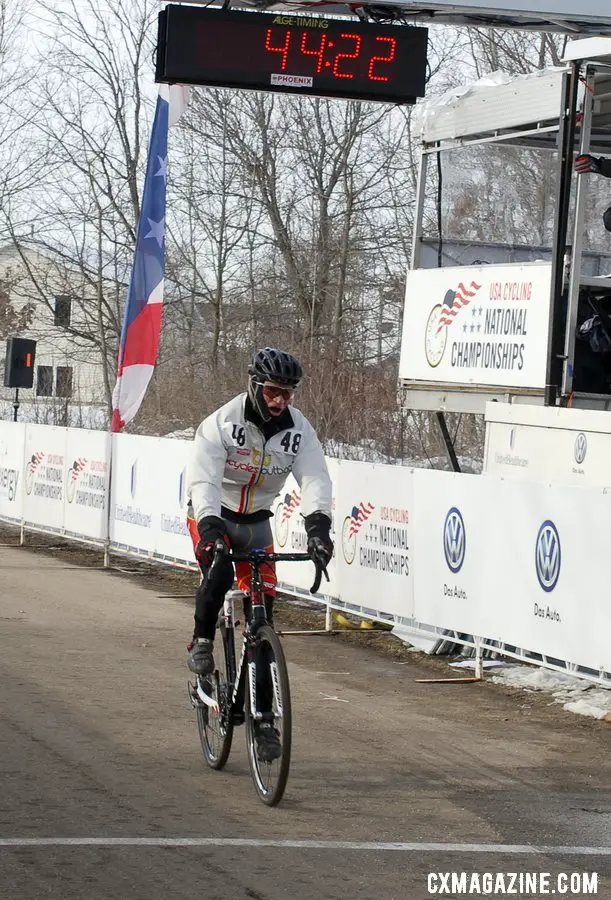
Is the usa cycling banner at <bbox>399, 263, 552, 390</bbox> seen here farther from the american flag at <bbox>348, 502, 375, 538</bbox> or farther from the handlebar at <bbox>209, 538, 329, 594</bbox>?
the handlebar at <bbox>209, 538, 329, 594</bbox>

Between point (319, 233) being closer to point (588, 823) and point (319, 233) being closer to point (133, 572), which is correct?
point (133, 572)

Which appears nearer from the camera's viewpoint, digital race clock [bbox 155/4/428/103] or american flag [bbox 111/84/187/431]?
digital race clock [bbox 155/4/428/103]

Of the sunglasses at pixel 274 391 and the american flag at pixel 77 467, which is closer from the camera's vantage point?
the sunglasses at pixel 274 391

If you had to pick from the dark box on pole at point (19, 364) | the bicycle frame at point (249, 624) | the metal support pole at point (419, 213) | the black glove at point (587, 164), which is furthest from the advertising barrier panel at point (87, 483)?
the bicycle frame at point (249, 624)

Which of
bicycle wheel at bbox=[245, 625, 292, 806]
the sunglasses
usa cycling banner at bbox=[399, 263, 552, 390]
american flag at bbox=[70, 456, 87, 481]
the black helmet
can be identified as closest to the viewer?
bicycle wheel at bbox=[245, 625, 292, 806]

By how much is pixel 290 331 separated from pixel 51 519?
1363 cm

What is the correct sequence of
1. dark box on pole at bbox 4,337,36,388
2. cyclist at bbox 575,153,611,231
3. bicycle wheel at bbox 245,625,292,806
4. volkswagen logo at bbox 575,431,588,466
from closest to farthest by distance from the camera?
bicycle wheel at bbox 245,625,292,806, volkswagen logo at bbox 575,431,588,466, cyclist at bbox 575,153,611,231, dark box on pole at bbox 4,337,36,388

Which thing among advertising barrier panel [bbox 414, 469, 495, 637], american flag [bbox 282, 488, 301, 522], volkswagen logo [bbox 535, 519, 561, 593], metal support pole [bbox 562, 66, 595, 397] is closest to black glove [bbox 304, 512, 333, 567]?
volkswagen logo [bbox 535, 519, 561, 593]

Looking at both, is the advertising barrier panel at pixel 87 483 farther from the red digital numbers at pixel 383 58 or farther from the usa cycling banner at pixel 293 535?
the red digital numbers at pixel 383 58

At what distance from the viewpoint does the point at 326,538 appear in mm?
7211

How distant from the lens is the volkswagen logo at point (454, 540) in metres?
11.2

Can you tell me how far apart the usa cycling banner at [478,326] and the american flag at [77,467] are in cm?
457

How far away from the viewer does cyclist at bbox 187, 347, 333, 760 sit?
735cm

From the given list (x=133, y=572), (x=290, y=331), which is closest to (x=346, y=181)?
(x=290, y=331)
